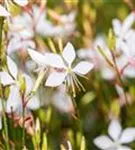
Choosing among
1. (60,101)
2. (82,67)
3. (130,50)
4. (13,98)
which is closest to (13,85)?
(13,98)

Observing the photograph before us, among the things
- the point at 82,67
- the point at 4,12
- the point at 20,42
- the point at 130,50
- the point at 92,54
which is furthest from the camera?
the point at 92,54

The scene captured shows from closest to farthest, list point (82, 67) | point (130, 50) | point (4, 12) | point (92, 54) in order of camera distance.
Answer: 1. point (4, 12)
2. point (82, 67)
3. point (130, 50)
4. point (92, 54)

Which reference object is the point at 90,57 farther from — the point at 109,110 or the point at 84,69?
the point at 84,69

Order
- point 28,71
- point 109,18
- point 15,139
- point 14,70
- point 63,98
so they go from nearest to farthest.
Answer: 1. point 14,70
2. point 15,139
3. point 28,71
4. point 63,98
5. point 109,18

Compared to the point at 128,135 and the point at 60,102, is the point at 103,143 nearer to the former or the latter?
the point at 128,135

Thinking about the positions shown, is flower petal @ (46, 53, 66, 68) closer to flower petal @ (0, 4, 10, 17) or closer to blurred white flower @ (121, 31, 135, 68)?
flower petal @ (0, 4, 10, 17)

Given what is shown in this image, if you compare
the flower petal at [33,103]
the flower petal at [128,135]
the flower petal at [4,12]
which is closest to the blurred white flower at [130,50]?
the flower petal at [128,135]

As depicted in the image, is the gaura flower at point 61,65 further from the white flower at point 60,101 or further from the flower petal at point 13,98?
the white flower at point 60,101

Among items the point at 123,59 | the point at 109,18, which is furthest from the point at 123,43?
the point at 109,18
